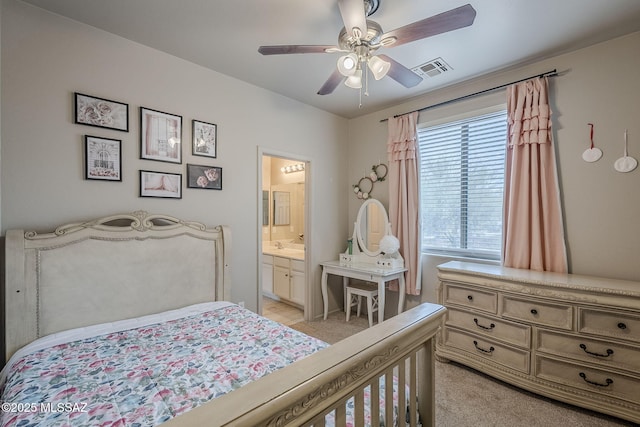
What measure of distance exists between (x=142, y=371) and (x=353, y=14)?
2095mm

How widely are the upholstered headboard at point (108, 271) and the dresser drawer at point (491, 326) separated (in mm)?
2060

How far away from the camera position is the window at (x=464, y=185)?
9.16 ft

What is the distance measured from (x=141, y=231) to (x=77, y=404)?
1.24m

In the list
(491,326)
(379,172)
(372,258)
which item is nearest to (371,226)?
(372,258)

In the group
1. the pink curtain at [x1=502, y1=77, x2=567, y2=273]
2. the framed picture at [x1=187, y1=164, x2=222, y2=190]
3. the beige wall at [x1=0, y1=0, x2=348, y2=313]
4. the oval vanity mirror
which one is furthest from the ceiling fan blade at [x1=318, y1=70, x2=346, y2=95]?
the oval vanity mirror

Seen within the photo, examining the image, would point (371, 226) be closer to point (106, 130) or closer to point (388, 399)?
point (388, 399)

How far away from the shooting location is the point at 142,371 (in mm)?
1379

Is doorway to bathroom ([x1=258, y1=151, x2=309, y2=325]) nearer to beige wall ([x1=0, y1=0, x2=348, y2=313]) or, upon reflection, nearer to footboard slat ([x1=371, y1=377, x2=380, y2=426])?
beige wall ([x1=0, y1=0, x2=348, y2=313])

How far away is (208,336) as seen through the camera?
1766 millimetres

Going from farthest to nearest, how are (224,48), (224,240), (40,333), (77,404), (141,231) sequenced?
(224,240) → (224,48) → (141,231) → (40,333) → (77,404)

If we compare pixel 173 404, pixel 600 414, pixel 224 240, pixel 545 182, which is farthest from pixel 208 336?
pixel 545 182

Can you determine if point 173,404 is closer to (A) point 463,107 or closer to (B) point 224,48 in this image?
(B) point 224,48

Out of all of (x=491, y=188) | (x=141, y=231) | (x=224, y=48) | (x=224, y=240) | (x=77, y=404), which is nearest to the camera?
(x=77, y=404)

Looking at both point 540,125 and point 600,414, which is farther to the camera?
point 540,125
